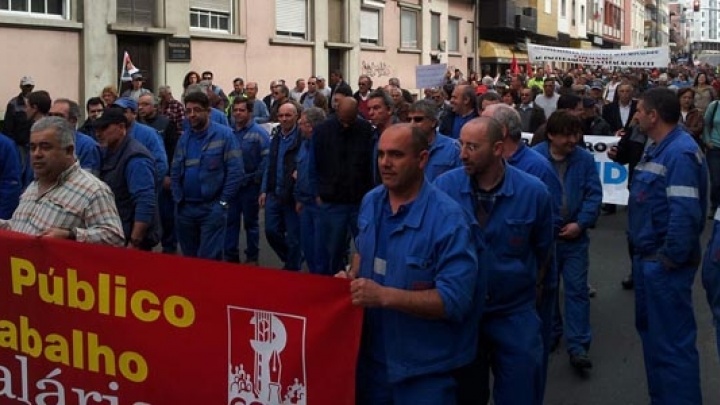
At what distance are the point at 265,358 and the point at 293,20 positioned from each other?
20.3m

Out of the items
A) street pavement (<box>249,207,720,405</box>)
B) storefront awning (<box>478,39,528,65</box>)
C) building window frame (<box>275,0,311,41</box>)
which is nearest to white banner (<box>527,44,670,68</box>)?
building window frame (<box>275,0,311,41</box>)

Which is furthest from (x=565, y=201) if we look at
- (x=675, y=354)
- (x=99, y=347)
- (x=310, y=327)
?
(x=99, y=347)

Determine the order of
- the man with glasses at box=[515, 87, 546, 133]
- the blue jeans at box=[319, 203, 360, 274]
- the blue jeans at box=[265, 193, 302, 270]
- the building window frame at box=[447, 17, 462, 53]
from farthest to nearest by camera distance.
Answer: the building window frame at box=[447, 17, 462, 53] < the man with glasses at box=[515, 87, 546, 133] < the blue jeans at box=[265, 193, 302, 270] < the blue jeans at box=[319, 203, 360, 274]

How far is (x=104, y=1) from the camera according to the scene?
16.5 metres

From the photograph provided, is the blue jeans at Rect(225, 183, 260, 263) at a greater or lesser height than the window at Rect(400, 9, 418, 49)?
lesser

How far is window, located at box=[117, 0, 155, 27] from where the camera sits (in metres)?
17.1

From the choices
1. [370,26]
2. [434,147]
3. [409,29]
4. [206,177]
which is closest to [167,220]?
[206,177]

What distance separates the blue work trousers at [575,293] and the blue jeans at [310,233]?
2.33 meters

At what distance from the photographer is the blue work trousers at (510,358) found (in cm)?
402

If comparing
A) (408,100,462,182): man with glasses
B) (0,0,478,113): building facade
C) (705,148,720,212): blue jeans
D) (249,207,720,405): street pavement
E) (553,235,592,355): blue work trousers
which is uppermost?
(0,0,478,113): building facade

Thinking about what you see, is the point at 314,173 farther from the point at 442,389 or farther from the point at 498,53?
the point at 498,53

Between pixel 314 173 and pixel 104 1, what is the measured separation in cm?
1047

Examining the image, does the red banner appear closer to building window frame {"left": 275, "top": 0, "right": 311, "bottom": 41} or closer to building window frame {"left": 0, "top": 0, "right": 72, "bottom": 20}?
building window frame {"left": 0, "top": 0, "right": 72, "bottom": 20}

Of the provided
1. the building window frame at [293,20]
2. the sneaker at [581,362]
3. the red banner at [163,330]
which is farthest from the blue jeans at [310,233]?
the building window frame at [293,20]
